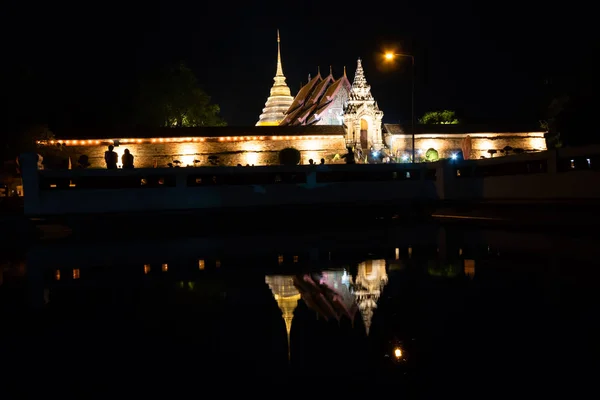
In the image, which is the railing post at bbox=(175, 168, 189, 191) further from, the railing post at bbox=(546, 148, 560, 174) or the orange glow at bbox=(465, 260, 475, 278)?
the orange glow at bbox=(465, 260, 475, 278)

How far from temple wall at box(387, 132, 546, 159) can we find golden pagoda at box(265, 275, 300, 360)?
42.5 meters

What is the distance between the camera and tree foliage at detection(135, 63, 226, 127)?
2504 inches

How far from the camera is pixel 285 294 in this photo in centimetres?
748

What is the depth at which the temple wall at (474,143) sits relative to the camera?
165 feet

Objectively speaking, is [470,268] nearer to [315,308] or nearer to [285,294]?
[285,294]

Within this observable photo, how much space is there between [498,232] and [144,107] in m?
52.1

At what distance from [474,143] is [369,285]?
44.6 m

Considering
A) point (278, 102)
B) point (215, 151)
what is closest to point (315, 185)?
point (215, 151)

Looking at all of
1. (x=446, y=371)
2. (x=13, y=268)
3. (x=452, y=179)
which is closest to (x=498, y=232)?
(x=452, y=179)

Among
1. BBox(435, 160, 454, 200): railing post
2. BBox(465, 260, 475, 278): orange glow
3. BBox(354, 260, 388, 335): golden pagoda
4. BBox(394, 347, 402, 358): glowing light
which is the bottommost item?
BBox(465, 260, 475, 278): orange glow

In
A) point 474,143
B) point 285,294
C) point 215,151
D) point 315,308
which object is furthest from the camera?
point 474,143

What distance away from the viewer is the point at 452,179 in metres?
22.0

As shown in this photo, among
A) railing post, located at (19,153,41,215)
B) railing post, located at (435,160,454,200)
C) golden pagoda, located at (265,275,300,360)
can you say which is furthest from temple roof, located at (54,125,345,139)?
golden pagoda, located at (265,275,300,360)

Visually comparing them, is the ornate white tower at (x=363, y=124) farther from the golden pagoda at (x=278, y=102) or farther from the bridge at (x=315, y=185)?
the bridge at (x=315, y=185)
